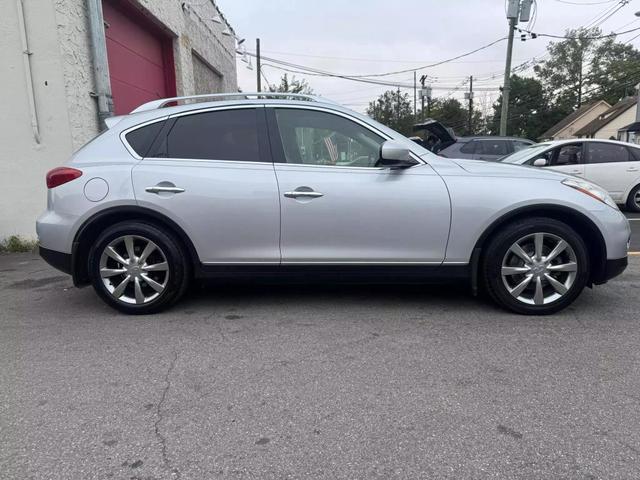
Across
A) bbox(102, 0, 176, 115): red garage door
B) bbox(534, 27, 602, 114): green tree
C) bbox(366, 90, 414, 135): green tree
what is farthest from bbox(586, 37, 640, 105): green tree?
bbox(102, 0, 176, 115): red garage door

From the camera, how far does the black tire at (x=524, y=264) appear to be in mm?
3740

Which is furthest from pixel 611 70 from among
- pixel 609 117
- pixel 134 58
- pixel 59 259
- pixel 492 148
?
pixel 59 259

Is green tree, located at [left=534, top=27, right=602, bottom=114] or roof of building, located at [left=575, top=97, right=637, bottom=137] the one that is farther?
green tree, located at [left=534, top=27, right=602, bottom=114]

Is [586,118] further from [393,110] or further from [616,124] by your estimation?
[393,110]

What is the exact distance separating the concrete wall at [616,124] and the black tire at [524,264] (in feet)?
174

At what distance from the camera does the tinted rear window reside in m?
3.95

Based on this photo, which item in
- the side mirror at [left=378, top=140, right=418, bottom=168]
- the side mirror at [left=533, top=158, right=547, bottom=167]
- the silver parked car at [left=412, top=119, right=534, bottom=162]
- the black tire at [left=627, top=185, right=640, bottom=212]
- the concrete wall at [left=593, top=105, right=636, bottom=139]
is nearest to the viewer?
the side mirror at [left=378, top=140, right=418, bottom=168]

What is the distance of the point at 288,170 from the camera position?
3822 millimetres

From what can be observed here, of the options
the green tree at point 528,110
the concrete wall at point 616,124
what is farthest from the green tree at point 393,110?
the concrete wall at point 616,124

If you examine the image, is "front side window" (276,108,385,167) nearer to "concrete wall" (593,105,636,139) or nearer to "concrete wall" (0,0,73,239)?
"concrete wall" (0,0,73,239)

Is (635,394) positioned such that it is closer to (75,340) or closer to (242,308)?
(242,308)

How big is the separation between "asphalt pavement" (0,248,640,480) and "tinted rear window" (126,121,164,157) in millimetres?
1386

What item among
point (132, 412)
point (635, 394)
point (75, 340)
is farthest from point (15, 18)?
point (635, 394)

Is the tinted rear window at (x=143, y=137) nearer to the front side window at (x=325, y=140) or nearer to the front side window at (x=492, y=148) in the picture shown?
the front side window at (x=325, y=140)
